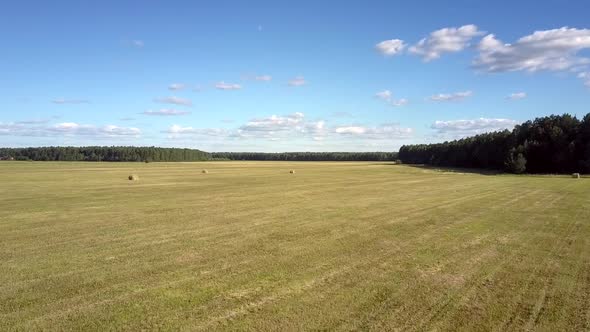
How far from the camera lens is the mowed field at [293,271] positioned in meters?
→ 7.42

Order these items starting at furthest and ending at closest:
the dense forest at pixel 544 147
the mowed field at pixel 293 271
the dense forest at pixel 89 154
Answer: the dense forest at pixel 89 154 < the dense forest at pixel 544 147 < the mowed field at pixel 293 271

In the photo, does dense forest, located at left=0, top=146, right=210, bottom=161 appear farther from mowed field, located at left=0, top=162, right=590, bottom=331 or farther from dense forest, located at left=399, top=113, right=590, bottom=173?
mowed field, located at left=0, top=162, right=590, bottom=331

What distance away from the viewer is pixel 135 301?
321 inches

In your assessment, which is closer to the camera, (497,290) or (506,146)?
(497,290)

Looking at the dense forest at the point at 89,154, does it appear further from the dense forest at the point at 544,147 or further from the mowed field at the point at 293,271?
the mowed field at the point at 293,271

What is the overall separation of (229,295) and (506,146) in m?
88.2

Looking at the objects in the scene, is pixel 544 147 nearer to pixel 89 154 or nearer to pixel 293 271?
pixel 293 271

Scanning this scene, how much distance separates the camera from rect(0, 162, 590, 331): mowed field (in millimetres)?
7422

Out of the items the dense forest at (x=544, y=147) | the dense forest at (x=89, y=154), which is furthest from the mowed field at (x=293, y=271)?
the dense forest at (x=89, y=154)

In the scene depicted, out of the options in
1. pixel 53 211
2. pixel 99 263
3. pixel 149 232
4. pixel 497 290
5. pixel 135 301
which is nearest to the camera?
pixel 135 301

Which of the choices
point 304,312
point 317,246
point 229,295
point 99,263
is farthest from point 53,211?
point 304,312

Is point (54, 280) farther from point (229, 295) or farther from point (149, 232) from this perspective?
point (149, 232)

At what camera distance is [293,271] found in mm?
10227

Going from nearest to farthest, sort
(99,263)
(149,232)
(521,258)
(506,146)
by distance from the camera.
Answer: (99,263), (521,258), (149,232), (506,146)
